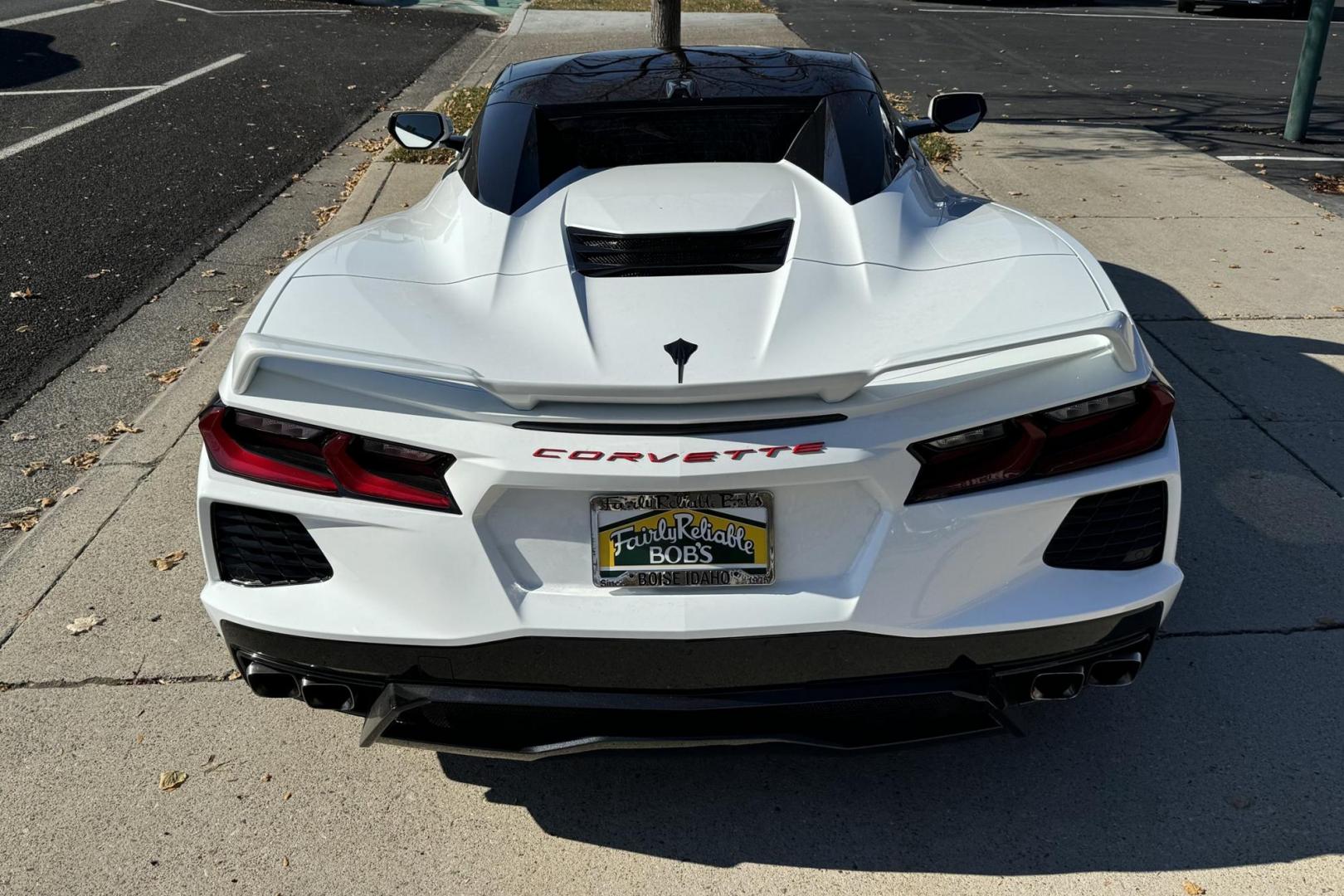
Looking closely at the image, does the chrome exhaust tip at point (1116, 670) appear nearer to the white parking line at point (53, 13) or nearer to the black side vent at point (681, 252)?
the black side vent at point (681, 252)

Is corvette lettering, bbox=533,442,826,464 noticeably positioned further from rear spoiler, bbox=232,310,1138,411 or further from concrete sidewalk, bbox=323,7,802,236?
concrete sidewalk, bbox=323,7,802,236

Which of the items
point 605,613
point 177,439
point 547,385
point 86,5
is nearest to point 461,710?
point 605,613

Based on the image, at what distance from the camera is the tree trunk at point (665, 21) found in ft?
32.7

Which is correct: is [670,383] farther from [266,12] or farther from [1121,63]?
[266,12]

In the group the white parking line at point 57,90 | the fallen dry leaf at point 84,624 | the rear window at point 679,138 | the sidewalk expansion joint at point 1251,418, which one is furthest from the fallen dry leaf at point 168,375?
the white parking line at point 57,90

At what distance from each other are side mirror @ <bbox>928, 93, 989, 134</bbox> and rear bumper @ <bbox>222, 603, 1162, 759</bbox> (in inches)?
105

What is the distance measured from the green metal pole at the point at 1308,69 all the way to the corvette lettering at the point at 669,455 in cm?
885

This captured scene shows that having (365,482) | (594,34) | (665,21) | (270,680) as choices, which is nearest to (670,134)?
(365,482)

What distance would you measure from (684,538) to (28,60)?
1439 cm

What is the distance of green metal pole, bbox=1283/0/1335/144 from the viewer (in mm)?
9367

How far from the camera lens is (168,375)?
5.58m

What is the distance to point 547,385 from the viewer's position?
2.24 meters

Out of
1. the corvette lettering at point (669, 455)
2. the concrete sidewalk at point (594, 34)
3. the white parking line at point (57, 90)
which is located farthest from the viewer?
the concrete sidewalk at point (594, 34)

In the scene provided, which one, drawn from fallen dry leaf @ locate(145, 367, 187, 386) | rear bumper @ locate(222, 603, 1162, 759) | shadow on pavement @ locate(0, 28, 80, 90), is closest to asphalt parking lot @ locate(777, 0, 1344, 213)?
rear bumper @ locate(222, 603, 1162, 759)
